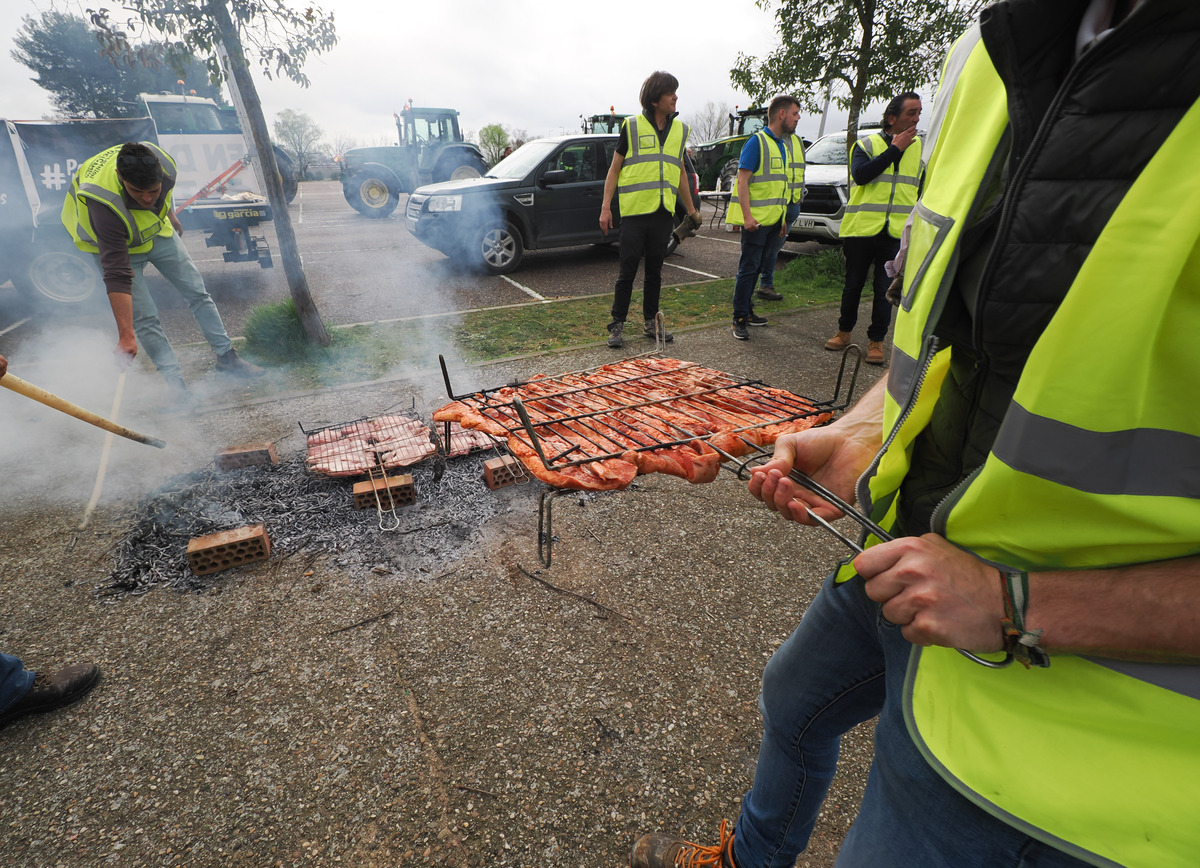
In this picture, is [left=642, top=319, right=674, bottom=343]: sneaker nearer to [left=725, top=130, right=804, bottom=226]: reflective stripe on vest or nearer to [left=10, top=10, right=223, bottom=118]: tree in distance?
[left=725, top=130, right=804, bottom=226]: reflective stripe on vest

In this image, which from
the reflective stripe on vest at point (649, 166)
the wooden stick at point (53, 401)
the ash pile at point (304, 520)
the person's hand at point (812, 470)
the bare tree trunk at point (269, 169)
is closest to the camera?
the person's hand at point (812, 470)

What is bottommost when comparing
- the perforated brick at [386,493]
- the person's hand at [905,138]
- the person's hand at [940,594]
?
the perforated brick at [386,493]

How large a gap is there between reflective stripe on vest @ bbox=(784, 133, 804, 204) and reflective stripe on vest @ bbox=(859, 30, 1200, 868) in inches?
228

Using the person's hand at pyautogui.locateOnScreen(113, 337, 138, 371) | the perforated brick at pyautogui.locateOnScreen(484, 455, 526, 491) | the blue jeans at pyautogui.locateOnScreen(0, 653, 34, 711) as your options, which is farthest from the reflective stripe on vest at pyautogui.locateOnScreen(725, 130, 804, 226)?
the blue jeans at pyautogui.locateOnScreen(0, 653, 34, 711)

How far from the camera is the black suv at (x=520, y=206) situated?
27.6 feet

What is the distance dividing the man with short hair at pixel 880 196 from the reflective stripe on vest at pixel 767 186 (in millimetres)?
771

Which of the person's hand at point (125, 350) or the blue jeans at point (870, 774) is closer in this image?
the blue jeans at point (870, 774)

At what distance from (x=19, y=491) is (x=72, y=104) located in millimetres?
42632

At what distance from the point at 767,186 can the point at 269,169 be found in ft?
16.1

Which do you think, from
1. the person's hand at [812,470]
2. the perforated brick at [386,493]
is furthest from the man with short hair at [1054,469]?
the perforated brick at [386,493]

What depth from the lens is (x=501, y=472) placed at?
340cm

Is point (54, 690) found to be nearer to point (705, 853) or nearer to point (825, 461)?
point (705, 853)

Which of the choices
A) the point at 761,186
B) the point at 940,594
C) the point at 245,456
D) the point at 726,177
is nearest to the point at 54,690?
the point at 245,456

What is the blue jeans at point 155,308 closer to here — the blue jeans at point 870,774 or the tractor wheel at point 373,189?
the blue jeans at point 870,774
